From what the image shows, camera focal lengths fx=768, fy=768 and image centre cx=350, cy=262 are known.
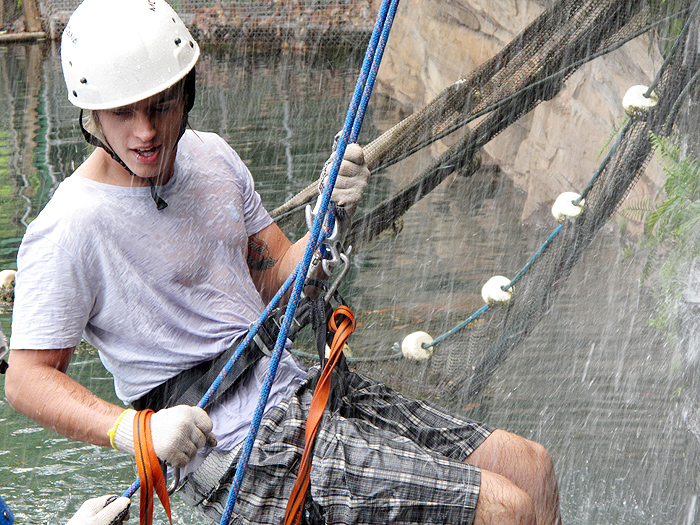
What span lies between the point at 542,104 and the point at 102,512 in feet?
22.3

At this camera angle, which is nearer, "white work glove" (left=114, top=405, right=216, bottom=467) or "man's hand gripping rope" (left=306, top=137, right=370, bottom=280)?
"white work glove" (left=114, top=405, right=216, bottom=467)

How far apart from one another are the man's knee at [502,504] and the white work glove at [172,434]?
0.68m

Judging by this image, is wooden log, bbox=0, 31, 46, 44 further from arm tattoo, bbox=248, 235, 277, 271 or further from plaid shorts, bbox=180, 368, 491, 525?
plaid shorts, bbox=180, 368, 491, 525

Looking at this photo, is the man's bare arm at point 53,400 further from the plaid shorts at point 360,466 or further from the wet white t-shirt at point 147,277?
the plaid shorts at point 360,466

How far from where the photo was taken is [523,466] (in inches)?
80.4

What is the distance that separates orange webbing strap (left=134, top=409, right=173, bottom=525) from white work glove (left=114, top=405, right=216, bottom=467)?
0.01m

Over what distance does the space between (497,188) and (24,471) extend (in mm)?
6123

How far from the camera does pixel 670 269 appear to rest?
325 cm


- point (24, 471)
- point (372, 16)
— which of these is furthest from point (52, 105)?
point (24, 471)

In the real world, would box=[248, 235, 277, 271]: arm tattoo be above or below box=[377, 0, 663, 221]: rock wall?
above

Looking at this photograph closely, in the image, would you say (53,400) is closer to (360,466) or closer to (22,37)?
(360,466)

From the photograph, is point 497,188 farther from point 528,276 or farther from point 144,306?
point 144,306

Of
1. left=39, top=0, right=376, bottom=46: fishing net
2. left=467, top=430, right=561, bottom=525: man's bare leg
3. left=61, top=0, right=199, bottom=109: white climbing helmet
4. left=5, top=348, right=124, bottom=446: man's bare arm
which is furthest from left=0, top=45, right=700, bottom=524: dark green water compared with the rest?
left=39, top=0, right=376, bottom=46: fishing net

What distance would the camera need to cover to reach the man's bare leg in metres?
2.03
